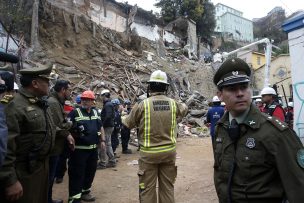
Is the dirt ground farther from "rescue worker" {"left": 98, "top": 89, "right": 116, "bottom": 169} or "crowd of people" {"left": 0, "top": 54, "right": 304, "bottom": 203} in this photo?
"crowd of people" {"left": 0, "top": 54, "right": 304, "bottom": 203}

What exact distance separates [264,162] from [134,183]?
5.27 metres

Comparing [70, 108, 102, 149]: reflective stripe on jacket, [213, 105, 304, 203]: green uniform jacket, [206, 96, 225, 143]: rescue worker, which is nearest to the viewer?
[213, 105, 304, 203]: green uniform jacket

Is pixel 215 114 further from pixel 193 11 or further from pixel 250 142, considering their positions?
pixel 193 11

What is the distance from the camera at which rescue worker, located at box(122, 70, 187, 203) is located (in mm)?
4039

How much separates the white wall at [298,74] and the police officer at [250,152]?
3562 mm

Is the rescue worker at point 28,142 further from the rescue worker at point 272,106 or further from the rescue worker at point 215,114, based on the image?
the rescue worker at point 215,114

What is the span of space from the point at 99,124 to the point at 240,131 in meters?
3.92

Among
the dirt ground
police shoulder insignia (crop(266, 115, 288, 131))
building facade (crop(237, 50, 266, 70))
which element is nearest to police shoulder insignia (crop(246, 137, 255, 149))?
police shoulder insignia (crop(266, 115, 288, 131))

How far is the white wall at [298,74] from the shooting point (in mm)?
5148

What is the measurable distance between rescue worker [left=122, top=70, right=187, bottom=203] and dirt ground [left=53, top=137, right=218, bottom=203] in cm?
150

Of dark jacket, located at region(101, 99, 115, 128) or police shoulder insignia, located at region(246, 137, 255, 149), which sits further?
dark jacket, located at region(101, 99, 115, 128)

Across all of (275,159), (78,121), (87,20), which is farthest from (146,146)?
(87,20)

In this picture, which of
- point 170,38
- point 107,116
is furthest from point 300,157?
point 170,38

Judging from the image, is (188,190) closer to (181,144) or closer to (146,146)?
(146,146)
